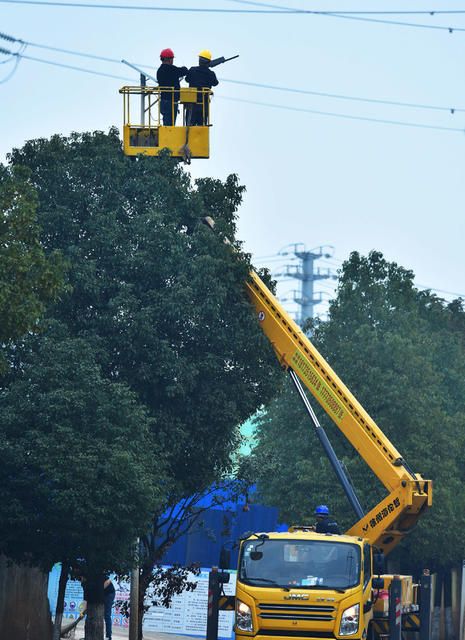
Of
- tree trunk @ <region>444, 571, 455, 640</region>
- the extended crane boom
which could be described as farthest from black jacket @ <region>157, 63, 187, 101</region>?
tree trunk @ <region>444, 571, 455, 640</region>

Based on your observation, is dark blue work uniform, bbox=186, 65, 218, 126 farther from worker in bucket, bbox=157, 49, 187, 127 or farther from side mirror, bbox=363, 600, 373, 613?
side mirror, bbox=363, 600, 373, 613

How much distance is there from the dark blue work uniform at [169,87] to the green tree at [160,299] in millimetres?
1376

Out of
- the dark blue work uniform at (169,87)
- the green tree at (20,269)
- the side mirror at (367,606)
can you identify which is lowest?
the side mirror at (367,606)

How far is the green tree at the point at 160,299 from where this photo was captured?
22.1 metres

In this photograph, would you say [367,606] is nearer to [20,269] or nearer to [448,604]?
[20,269]

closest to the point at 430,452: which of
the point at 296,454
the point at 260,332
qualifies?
the point at 296,454

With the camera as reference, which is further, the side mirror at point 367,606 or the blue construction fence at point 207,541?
the blue construction fence at point 207,541

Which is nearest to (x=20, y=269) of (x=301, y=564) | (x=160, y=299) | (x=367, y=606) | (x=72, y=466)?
(x=72, y=466)

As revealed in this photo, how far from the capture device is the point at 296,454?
112 ft

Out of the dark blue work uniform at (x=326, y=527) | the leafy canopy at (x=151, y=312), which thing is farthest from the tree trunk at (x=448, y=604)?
the dark blue work uniform at (x=326, y=527)

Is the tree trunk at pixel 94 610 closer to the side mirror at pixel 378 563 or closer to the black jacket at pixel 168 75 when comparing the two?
the side mirror at pixel 378 563

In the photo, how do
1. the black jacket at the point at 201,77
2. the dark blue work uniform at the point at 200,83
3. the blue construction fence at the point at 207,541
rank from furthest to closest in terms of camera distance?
1. the blue construction fence at the point at 207,541
2. the black jacket at the point at 201,77
3. the dark blue work uniform at the point at 200,83

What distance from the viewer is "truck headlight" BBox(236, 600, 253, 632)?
16688 millimetres

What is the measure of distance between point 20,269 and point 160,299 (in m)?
5.85
